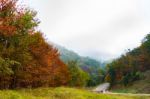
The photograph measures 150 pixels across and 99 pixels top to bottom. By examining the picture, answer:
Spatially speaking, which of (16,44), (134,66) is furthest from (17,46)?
(134,66)

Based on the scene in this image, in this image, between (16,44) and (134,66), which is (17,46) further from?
(134,66)

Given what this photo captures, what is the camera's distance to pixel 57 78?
76.5m

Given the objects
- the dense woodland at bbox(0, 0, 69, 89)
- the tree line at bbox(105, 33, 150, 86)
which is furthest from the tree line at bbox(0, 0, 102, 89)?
the tree line at bbox(105, 33, 150, 86)

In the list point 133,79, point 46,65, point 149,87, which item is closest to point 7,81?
point 46,65

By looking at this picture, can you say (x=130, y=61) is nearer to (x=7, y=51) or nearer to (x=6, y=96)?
(x=7, y=51)

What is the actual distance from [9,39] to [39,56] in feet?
38.7

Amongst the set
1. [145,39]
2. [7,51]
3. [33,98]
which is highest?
[145,39]

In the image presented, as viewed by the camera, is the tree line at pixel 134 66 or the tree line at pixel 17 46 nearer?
the tree line at pixel 17 46

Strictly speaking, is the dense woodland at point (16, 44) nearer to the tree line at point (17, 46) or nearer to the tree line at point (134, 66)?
the tree line at point (17, 46)

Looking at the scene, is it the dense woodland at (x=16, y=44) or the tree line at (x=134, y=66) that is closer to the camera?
the dense woodland at (x=16, y=44)

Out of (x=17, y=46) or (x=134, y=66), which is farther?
(x=134, y=66)

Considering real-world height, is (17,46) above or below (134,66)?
below

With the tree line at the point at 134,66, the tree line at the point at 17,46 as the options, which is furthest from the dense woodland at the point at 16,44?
the tree line at the point at 134,66

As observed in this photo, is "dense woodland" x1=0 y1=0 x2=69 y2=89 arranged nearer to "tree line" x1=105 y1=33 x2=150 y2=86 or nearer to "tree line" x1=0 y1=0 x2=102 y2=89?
"tree line" x1=0 y1=0 x2=102 y2=89
